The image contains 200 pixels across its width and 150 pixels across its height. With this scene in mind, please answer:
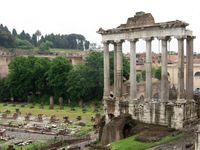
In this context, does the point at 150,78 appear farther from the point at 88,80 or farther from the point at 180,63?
the point at 88,80

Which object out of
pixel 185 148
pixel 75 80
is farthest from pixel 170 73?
pixel 185 148

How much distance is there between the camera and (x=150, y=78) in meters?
30.0

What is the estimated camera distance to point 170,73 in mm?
66062

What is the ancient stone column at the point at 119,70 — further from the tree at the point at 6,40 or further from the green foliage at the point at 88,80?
the tree at the point at 6,40

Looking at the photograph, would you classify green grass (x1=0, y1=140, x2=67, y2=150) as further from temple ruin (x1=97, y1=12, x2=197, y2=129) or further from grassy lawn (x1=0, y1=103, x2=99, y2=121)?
grassy lawn (x1=0, y1=103, x2=99, y2=121)

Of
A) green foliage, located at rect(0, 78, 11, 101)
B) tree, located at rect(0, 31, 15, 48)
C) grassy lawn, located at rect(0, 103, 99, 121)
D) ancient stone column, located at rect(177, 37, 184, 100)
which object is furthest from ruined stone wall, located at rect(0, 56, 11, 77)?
ancient stone column, located at rect(177, 37, 184, 100)

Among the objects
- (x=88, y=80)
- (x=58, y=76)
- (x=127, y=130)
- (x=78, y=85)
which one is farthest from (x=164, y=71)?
(x=58, y=76)

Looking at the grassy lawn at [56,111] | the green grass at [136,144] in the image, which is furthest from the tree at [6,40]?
the green grass at [136,144]

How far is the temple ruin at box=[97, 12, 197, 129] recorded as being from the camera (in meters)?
27.8

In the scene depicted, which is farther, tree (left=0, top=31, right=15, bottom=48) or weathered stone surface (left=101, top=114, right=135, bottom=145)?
tree (left=0, top=31, right=15, bottom=48)

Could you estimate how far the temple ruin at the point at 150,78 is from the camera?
2781cm

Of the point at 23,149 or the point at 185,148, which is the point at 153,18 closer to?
the point at 185,148

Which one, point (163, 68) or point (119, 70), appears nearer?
point (163, 68)

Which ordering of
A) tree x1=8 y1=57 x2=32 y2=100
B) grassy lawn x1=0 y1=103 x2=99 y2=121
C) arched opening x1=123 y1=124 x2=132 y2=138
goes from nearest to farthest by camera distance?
arched opening x1=123 y1=124 x2=132 y2=138 < grassy lawn x1=0 y1=103 x2=99 y2=121 < tree x1=8 y1=57 x2=32 y2=100
